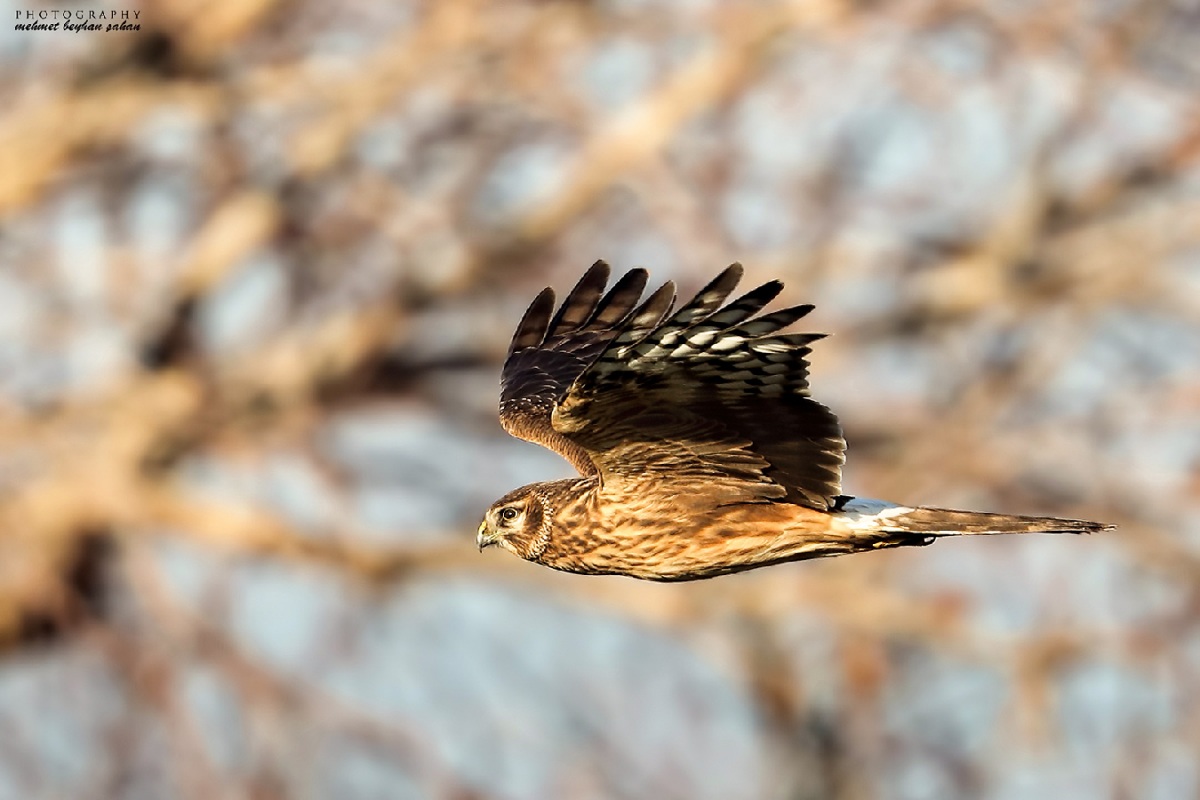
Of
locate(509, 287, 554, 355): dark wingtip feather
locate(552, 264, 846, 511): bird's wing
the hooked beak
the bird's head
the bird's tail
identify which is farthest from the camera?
locate(509, 287, 554, 355): dark wingtip feather

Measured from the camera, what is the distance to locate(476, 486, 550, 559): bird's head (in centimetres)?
309

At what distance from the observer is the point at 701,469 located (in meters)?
2.95

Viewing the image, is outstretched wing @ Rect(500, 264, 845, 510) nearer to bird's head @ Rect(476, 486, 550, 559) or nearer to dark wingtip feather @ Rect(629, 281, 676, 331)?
dark wingtip feather @ Rect(629, 281, 676, 331)

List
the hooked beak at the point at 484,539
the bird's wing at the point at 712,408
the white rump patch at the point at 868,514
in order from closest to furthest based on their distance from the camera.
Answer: the bird's wing at the point at 712,408 → the white rump patch at the point at 868,514 → the hooked beak at the point at 484,539

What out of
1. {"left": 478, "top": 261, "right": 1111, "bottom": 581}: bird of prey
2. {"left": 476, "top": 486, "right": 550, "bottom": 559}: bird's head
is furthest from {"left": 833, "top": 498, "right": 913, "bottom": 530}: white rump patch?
{"left": 476, "top": 486, "right": 550, "bottom": 559}: bird's head

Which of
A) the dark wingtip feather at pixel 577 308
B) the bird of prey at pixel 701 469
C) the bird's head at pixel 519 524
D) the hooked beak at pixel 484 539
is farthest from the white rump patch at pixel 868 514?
the dark wingtip feather at pixel 577 308

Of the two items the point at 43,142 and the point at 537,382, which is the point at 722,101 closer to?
the point at 43,142

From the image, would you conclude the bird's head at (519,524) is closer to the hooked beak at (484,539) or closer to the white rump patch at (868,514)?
the hooked beak at (484,539)

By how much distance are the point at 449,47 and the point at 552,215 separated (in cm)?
132

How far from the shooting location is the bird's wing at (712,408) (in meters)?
2.61

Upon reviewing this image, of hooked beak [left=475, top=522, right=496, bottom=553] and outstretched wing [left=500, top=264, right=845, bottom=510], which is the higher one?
outstretched wing [left=500, top=264, right=845, bottom=510]

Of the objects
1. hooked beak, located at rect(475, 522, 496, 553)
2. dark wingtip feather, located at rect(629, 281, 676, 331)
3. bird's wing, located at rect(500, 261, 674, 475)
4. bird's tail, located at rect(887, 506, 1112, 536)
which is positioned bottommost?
hooked beak, located at rect(475, 522, 496, 553)

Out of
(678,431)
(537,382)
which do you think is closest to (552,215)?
(537,382)

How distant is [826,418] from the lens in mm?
2807
